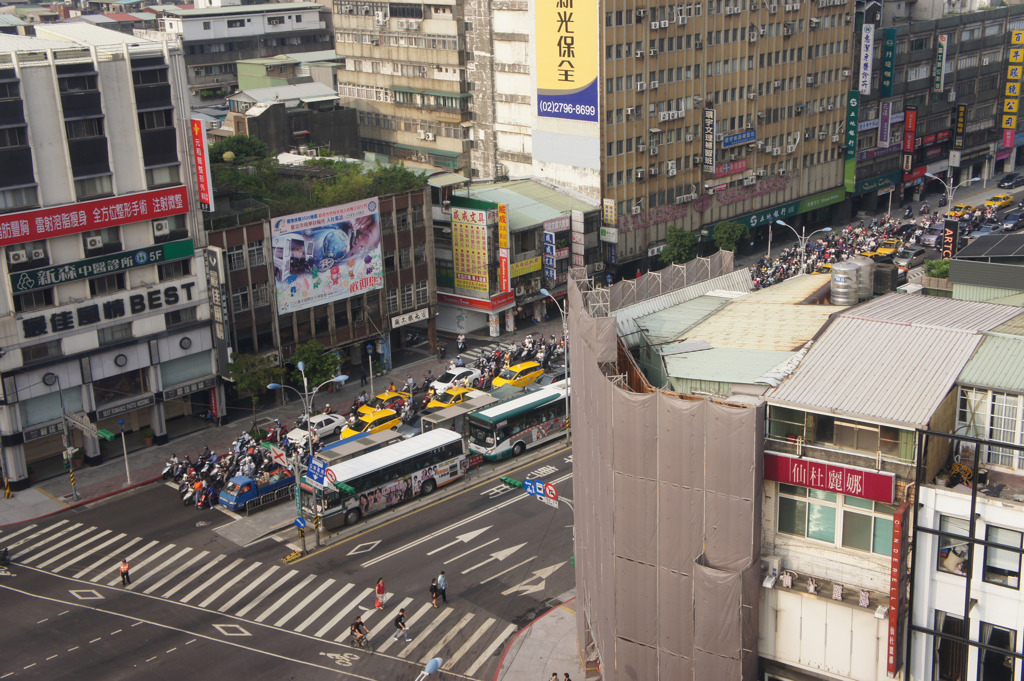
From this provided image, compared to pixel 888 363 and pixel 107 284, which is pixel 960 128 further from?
pixel 888 363

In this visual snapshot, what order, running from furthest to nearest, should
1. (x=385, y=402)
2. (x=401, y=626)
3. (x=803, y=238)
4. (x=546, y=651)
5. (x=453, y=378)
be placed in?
1. (x=803, y=238)
2. (x=453, y=378)
3. (x=385, y=402)
4. (x=401, y=626)
5. (x=546, y=651)

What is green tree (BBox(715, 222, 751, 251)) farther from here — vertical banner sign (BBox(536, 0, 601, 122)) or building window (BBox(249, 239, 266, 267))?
building window (BBox(249, 239, 266, 267))

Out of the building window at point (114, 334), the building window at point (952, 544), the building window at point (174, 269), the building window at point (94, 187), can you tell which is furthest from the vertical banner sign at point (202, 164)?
the building window at point (952, 544)

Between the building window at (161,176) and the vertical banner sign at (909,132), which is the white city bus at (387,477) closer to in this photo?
the building window at (161,176)

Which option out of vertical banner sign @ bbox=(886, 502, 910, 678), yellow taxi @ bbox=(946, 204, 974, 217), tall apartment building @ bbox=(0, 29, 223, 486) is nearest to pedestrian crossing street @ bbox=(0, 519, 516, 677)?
tall apartment building @ bbox=(0, 29, 223, 486)

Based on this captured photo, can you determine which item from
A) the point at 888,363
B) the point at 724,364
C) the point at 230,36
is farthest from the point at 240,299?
the point at 230,36

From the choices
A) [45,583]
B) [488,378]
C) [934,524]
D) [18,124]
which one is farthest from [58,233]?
[934,524]
